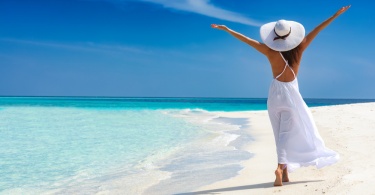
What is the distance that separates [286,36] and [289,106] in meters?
0.76

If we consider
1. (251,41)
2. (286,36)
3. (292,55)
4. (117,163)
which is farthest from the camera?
(117,163)

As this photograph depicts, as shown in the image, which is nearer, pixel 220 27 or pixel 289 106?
pixel 289 106

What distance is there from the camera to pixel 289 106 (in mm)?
4543

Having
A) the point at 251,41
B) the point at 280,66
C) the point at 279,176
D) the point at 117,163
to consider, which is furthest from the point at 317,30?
the point at 117,163

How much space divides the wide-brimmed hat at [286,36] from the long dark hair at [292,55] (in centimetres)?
11

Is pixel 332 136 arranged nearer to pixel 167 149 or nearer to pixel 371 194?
pixel 167 149

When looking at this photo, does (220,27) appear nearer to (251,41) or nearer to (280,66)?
(251,41)

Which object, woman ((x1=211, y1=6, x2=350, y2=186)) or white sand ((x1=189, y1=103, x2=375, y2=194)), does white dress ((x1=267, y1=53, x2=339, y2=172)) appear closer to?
woman ((x1=211, y1=6, x2=350, y2=186))

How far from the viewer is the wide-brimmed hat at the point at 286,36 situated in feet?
14.4

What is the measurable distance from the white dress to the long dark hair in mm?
198

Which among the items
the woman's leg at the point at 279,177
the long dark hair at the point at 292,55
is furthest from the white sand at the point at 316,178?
the long dark hair at the point at 292,55

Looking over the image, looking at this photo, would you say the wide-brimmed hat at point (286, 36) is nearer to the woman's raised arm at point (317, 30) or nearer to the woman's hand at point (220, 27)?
the woman's raised arm at point (317, 30)

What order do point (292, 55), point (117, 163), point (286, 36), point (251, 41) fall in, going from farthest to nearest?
point (117, 163), point (251, 41), point (292, 55), point (286, 36)

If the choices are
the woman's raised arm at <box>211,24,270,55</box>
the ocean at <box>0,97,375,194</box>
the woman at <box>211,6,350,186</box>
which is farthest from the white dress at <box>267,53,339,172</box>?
the ocean at <box>0,97,375,194</box>
